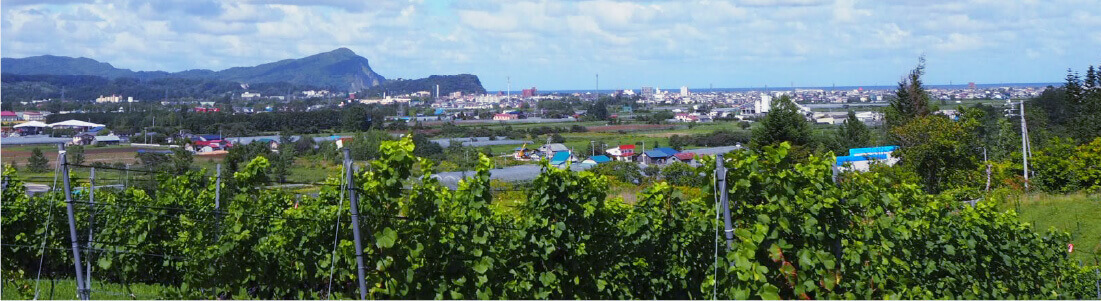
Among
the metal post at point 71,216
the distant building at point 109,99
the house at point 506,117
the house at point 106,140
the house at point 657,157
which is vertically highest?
the distant building at point 109,99

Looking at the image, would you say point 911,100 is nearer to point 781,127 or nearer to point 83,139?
point 781,127

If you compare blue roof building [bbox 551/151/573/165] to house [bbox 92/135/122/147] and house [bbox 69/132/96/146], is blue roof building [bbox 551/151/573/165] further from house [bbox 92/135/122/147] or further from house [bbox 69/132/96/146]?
house [bbox 92/135/122/147]

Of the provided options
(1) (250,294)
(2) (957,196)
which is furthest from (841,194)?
(1) (250,294)

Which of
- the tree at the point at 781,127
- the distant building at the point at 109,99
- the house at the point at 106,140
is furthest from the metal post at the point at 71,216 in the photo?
the distant building at the point at 109,99

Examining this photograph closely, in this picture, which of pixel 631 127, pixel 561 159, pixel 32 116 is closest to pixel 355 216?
pixel 561 159

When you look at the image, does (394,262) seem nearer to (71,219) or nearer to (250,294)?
(250,294)

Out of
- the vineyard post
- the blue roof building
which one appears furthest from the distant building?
the vineyard post

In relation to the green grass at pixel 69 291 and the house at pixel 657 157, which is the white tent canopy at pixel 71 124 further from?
the green grass at pixel 69 291
